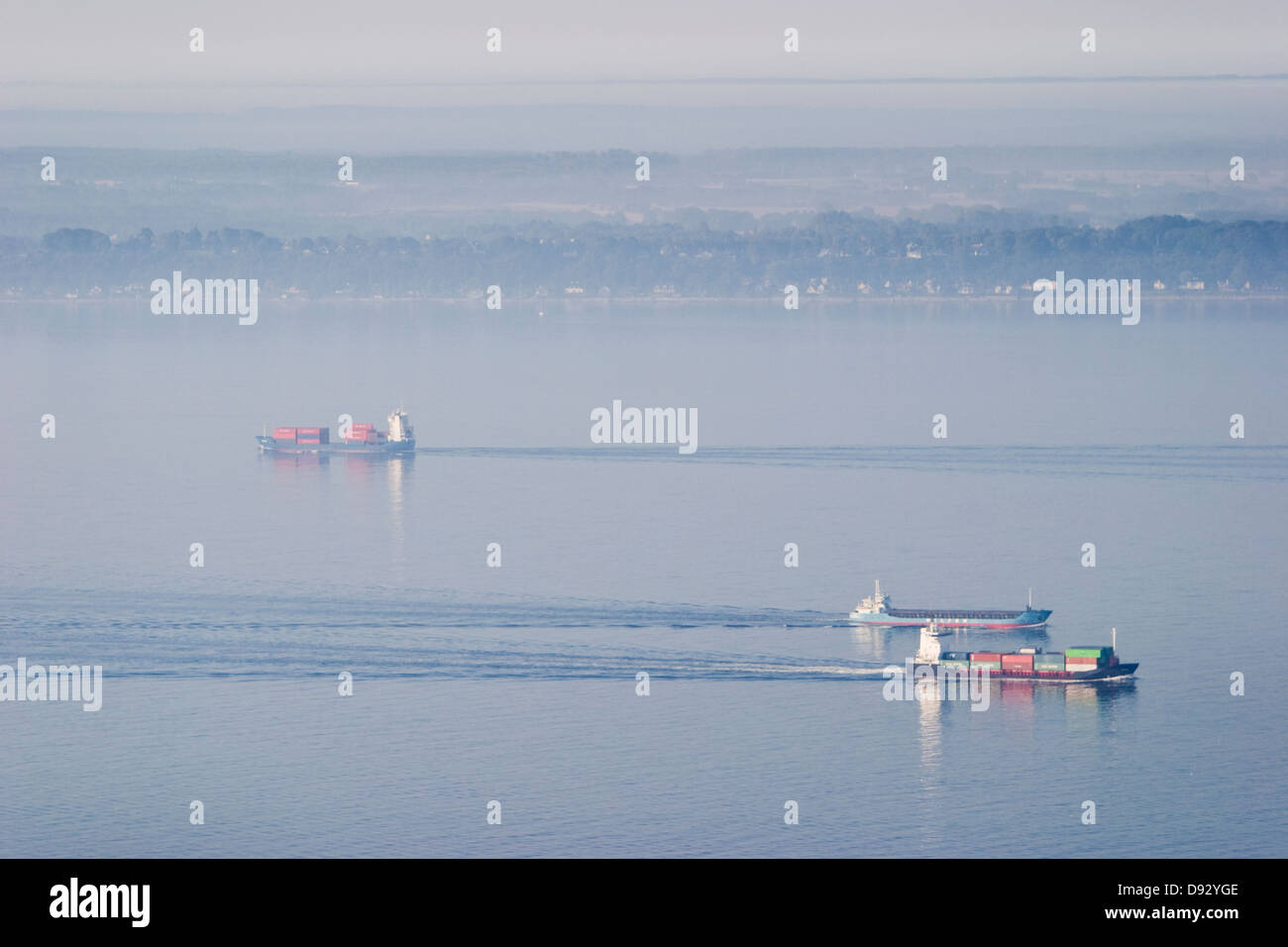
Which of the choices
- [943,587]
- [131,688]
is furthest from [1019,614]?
[131,688]

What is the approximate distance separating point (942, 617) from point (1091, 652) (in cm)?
584

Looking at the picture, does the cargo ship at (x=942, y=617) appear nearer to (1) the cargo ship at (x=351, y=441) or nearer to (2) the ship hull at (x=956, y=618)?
(2) the ship hull at (x=956, y=618)

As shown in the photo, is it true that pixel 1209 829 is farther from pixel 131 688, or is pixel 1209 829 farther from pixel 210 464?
pixel 210 464

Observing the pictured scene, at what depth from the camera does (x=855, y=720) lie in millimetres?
47625

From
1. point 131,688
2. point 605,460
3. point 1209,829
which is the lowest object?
point 1209,829

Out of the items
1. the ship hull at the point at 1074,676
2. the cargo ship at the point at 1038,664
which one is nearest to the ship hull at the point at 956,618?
the cargo ship at the point at 1038,664

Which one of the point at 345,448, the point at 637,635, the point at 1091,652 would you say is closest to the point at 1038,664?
the point at 1091,652

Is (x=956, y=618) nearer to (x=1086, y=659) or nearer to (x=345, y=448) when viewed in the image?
(x=1086, y=659)

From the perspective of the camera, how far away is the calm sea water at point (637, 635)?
42.2 meters

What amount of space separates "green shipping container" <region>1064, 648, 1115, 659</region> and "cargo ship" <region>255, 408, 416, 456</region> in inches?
1993

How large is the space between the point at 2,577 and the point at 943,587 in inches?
1162

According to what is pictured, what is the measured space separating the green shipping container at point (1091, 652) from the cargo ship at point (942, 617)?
4478mm

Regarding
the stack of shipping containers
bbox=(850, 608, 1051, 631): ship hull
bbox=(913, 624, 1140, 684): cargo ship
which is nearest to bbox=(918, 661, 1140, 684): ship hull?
bbox=(913, 624, 1140, 684): cargo ship

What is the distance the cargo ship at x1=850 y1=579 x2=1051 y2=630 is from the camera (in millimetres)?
55594
